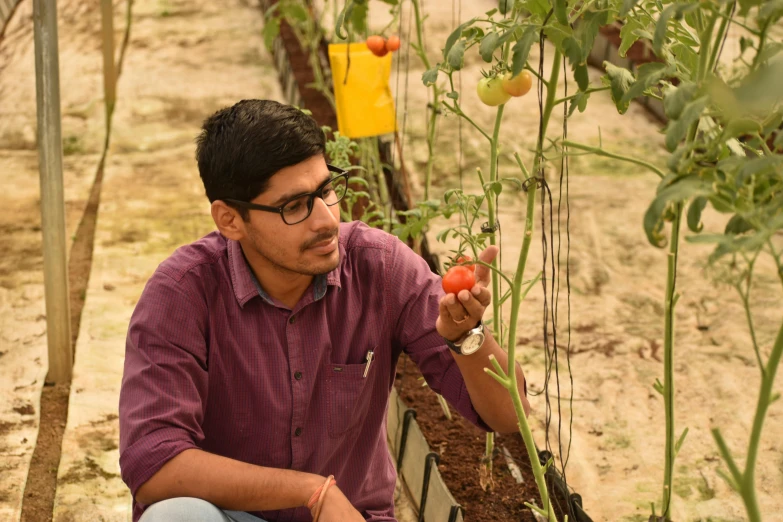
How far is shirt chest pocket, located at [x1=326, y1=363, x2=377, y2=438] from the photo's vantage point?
1695 mm

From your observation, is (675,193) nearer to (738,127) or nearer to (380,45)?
(738,127)

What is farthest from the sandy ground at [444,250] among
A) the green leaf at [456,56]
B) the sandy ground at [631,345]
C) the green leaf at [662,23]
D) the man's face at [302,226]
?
the green leaf at [662,23]

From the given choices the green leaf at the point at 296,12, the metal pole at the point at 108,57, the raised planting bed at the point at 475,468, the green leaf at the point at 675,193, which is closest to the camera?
the green leaf at the point at 675,193

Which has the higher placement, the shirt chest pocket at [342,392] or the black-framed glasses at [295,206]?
the black-framed glasses at [295,206]

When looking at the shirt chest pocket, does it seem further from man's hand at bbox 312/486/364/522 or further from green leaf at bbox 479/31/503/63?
green leaf at bbox 479/31/503/63

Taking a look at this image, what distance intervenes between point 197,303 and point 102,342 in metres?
1.58

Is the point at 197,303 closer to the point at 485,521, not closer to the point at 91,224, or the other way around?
the point at 485,521

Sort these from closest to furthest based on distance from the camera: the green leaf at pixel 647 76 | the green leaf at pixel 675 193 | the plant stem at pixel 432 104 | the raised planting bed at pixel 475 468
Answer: the green leaf at pixel 675 193 → the green leaf at pixel 647 76 → the raised planting bed at pixel 475 468 → the plant stem at pixel 432 104

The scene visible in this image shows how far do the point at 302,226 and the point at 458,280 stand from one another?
Answer: 35 centimetres

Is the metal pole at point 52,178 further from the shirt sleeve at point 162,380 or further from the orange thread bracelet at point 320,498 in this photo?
the orange thread bracelet at point 320,498

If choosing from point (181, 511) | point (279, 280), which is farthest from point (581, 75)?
point (181, 511)

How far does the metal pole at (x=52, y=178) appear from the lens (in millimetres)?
2551

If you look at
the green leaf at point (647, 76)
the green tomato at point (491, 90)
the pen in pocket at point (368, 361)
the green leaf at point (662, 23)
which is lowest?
the pen in pocket at point (368, 361)

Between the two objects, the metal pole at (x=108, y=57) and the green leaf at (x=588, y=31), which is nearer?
the green leaf at (x=588, y=31)
